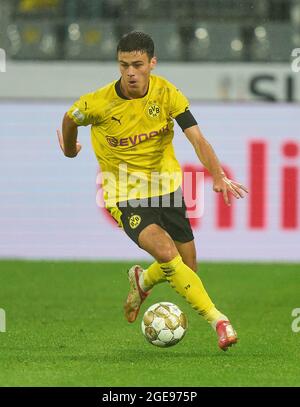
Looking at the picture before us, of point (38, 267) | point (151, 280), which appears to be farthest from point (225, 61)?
point (151, 280)

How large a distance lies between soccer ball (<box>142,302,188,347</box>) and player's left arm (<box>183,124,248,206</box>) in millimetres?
912

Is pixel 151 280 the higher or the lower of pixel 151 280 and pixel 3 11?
the lower

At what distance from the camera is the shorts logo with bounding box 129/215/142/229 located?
308 inches

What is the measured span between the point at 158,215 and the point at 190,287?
2.03ft

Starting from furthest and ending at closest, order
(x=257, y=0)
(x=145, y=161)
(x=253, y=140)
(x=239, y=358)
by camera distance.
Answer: (x=257, y=0), (x=253, y=140), (x=145, y=161), (x=239, y=358)

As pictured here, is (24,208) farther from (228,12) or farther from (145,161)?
(145,161)

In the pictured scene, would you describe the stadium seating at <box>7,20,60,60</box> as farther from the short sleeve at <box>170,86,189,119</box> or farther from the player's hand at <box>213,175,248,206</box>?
the player's hand at <box>213,175,248,206</box>

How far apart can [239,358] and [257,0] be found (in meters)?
9.41

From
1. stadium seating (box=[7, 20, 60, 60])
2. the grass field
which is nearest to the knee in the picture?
the grass field

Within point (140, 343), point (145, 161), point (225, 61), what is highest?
point (225, 61)

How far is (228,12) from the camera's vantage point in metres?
16.3

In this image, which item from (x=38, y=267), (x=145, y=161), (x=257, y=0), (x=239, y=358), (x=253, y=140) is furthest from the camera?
(x=257, y=0)

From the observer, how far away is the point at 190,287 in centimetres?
770

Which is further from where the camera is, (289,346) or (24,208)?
(24,208)
